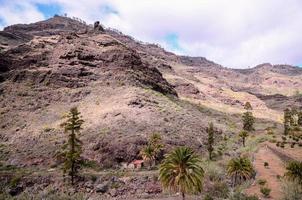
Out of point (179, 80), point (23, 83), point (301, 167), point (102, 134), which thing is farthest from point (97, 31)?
point (301, 167)

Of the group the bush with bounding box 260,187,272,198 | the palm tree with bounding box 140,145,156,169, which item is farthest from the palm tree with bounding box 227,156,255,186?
the palm tree with bounding box 140,145,156,169

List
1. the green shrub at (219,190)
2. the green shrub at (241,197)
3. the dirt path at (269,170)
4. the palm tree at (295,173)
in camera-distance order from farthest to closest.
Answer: the green shrub at (219,190) → the dirt path at (269,170) → the palm tree at (295,173) → the green shrub at (241,197)

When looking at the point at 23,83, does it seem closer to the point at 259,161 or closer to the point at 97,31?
the point at 97,31

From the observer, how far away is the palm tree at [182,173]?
176ft

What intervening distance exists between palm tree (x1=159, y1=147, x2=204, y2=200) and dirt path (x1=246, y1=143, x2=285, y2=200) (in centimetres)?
1355

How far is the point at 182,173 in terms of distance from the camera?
5400 centimetres

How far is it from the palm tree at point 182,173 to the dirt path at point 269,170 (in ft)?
44.5

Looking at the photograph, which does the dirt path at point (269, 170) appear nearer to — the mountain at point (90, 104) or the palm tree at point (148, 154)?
the mountain at point (90, 104)

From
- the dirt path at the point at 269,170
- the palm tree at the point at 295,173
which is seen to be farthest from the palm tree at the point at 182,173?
the palm tree at the point at 295,173

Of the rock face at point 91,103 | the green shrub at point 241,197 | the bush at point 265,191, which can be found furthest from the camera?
the rock face at point 91,103

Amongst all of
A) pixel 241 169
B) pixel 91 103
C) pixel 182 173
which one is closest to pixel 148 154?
pixel 241 169

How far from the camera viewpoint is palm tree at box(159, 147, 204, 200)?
5356cm

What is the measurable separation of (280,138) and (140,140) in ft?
147

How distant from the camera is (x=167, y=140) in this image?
90.6 meters
